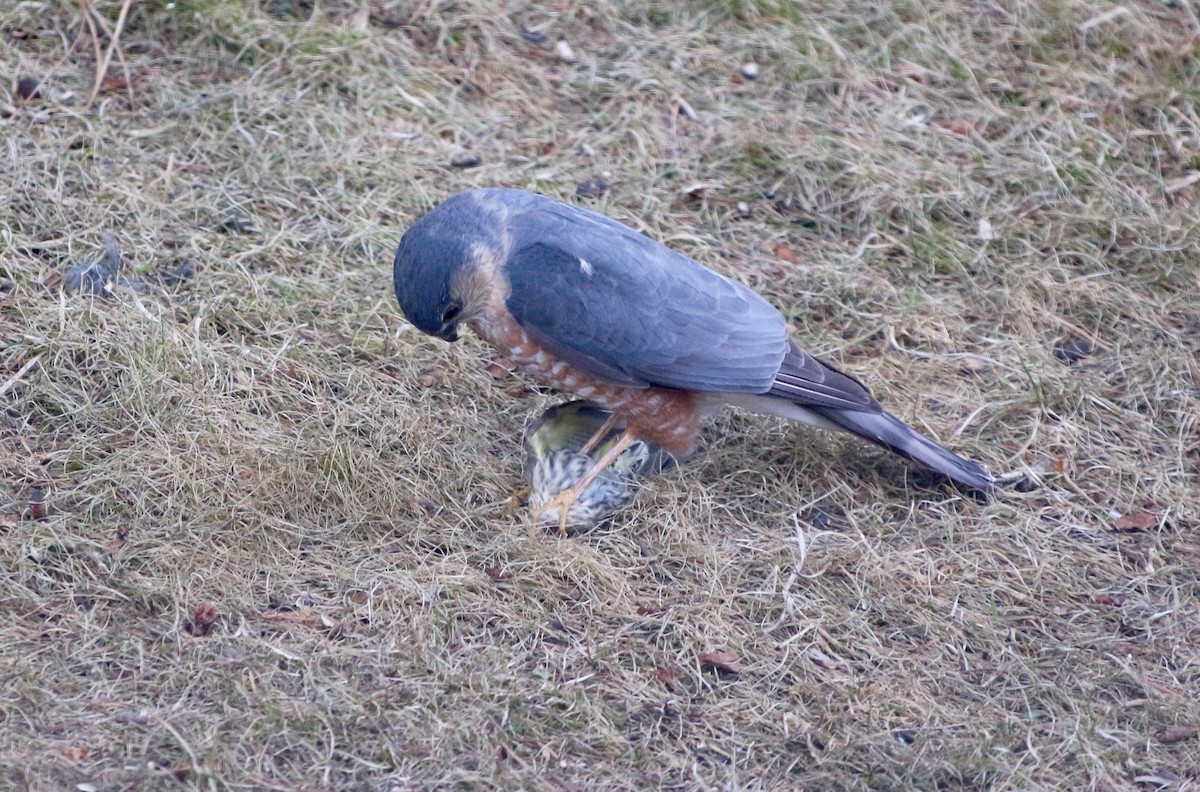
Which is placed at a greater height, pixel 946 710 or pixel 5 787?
pixel 5 787

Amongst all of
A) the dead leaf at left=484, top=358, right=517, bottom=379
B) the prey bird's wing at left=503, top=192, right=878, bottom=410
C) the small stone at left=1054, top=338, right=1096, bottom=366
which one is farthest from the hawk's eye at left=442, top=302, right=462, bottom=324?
the small stone at left=1054, top=338, right=1096, bottom=366

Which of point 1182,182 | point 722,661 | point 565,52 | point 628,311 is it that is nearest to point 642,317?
point 628,311

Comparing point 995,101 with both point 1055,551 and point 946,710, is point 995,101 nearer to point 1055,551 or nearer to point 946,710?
point 1055,551

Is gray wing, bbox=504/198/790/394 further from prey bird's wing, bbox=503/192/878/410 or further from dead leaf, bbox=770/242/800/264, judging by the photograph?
dead leaf, bbox=770/242/800/264

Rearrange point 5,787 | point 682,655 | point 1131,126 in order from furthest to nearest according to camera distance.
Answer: point 1131,126 → point 682,655 → point 5,787

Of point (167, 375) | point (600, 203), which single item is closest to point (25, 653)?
point (167, 375)

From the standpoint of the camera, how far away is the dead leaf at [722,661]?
3.67 meters

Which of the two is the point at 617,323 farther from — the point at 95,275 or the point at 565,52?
the point at 565,52

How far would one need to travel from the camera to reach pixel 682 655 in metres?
3.69

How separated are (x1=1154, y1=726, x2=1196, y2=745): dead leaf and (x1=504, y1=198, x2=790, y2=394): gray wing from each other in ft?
5.30

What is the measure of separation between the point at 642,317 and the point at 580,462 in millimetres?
555

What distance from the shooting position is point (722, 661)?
3.68 m

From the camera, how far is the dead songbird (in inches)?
165

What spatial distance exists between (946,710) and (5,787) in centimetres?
248
